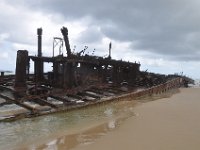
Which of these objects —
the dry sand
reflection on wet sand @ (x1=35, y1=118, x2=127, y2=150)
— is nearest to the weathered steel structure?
reflection on wet sand @ (x1=35, y1=118, x2=127, y2=150)

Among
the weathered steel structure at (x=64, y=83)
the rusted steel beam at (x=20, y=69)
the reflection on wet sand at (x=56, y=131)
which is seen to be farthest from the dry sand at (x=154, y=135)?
the rusted steel beam at (x=20, y=69)

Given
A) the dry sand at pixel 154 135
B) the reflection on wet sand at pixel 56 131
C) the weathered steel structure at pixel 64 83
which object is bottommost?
the reflection on wet sand at pixel 56 131

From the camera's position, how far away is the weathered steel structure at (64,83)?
55.8 ft

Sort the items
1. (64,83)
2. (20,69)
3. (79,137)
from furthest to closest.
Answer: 1. (64,83)
2. (20,69)
3. (79,137)

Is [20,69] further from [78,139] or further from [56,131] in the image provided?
[78,139]

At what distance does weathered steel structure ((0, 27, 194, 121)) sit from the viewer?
55.8ft

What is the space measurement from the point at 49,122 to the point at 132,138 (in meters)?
5.26

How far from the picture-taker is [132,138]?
31.8 ft

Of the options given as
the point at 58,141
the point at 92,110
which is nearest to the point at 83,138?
the point at 58,141

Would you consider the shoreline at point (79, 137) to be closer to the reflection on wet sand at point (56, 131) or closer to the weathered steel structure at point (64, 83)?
the reflection on wet sand at point (56, 131)

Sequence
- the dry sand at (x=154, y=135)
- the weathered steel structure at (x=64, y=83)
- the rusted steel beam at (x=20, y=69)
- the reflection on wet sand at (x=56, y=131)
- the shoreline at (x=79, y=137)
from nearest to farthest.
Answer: the dry sand at (x=154, y=135) < the shoreline at (x=79, y=137) < the reflection on wet sand at (x=56, y=131) < the weathered steel structure at (x=64, y=83) < the rusted steel beam at (x=20, y=69)

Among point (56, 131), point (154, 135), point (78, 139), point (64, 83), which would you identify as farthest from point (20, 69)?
point (154, 135)

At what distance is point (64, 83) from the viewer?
23531 mm

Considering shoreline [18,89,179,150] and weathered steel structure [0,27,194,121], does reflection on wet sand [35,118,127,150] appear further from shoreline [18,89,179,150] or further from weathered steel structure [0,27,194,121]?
weathered steel structure [0,27,194,121]
